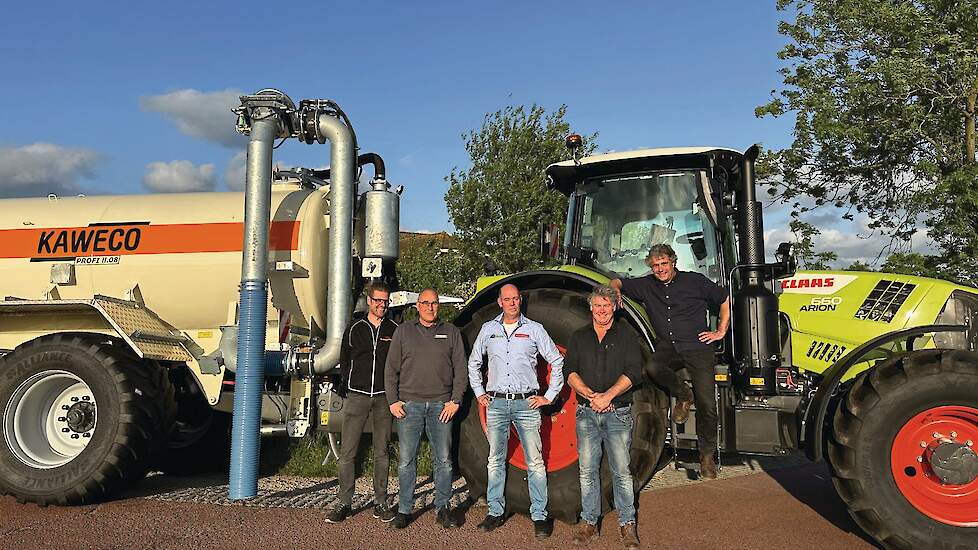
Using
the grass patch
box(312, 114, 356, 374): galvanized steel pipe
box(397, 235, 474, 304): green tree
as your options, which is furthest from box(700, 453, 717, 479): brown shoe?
box(397, 235, 474, 304): green tree

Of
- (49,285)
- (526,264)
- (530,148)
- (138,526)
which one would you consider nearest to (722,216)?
(138,526)

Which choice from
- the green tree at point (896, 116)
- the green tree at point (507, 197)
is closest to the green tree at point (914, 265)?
the green tree at point (896, 116)

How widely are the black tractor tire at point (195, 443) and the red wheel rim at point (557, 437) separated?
341 cm

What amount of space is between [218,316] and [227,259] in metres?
0.54

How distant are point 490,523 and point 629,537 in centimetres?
95

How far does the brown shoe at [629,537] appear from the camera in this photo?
15.3ft

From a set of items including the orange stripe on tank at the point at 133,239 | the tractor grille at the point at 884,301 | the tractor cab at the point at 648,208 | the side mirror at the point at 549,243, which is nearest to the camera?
the tractor grille at the point at 884,301

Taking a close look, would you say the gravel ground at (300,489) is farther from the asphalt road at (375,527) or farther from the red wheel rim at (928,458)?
the red wheel rim at (928,458)

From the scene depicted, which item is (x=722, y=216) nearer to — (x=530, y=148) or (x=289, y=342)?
(x=289, y=342)

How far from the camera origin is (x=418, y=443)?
529 cm

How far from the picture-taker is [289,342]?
639 cm

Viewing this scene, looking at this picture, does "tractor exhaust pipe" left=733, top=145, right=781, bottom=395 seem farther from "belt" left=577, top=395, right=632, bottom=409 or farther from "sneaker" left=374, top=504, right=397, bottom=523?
"sneaker" left=374, top=504, right=397, bottom=523

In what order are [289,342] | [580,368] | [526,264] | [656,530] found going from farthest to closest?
[526,264]
[289,342]
[656,530]
[580,368]

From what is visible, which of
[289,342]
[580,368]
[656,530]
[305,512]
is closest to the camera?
[580,368]
